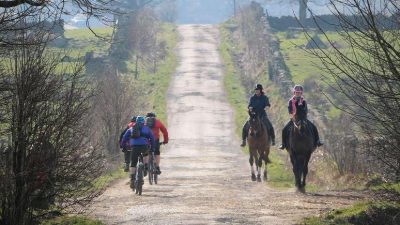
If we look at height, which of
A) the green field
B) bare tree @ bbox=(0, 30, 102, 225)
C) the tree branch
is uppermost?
the tree branch

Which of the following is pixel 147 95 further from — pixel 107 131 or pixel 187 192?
pixel 187 192

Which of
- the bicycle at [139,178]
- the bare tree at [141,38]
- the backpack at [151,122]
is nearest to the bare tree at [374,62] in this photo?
the bicycle at [139,178]

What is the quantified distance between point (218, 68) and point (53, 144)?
182ft

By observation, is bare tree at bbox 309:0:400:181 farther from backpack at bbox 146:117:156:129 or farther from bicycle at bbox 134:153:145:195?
backpack at bbox 146:117:156:129

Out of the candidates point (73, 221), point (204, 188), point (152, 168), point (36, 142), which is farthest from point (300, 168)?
point (36, 142)

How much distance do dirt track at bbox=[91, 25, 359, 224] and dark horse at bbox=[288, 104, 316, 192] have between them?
68 cm

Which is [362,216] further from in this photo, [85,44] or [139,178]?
[85,44]

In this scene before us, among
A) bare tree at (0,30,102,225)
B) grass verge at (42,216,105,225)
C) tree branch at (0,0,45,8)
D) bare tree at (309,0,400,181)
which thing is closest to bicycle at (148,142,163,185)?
grass verge at (42,216,105,225)

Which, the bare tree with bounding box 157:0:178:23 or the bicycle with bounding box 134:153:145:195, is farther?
the bare tree with bounding box 157:0:178:23

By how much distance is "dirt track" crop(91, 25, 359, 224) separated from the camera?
1510 cm

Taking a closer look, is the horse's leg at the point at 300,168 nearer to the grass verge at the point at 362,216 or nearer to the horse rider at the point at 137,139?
the horse rider at the point at 137,139

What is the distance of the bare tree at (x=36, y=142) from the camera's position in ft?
37.2

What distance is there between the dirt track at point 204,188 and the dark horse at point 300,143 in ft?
2.24

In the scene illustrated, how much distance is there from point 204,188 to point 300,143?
3676 mm
